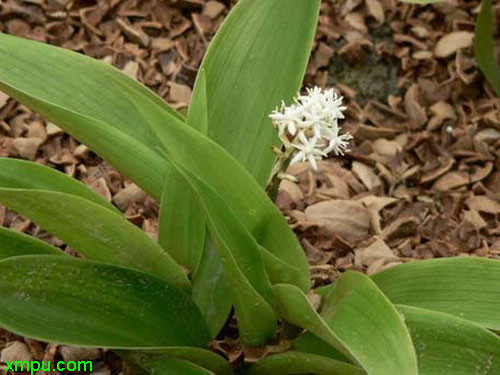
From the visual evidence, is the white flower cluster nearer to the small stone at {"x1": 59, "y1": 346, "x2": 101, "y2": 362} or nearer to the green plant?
the green plant

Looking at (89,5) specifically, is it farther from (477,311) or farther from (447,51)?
(477,311)

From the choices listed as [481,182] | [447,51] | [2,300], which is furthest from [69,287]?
[447,51]

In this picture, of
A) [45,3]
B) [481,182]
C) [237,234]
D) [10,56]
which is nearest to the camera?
[237,234]

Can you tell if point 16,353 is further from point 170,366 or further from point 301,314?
point 301,314

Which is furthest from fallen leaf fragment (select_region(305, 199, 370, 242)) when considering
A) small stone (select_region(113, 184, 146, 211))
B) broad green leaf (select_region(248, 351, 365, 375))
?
broad green leaf (select_region(248, 351, 365, 375))

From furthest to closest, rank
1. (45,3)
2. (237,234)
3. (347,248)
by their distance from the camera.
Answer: (45,3), (347,248), (237,234)

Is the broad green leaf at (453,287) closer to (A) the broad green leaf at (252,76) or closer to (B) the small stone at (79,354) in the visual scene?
(A) the broad green leaf at (252,76)

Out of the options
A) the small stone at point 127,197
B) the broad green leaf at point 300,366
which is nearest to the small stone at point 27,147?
the small stone at point 127,197
